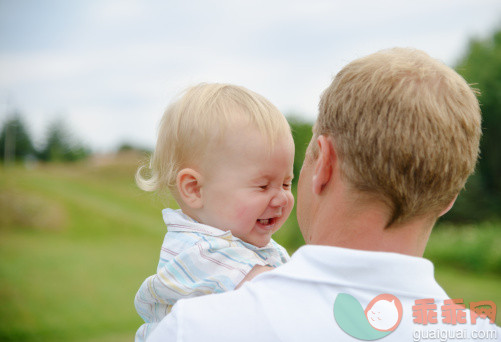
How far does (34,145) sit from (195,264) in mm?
19815

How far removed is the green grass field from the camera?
1220 centimetres

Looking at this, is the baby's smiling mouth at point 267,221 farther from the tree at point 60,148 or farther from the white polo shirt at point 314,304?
the tree at point 60,148

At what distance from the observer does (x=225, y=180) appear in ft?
7.14

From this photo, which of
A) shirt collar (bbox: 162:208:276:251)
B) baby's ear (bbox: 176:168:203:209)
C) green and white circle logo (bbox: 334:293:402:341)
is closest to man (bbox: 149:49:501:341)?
green and white circle logo (bbox: 334:293:402:341)

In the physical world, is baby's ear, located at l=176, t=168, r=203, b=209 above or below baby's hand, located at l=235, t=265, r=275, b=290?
above

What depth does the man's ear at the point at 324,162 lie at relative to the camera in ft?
5.38

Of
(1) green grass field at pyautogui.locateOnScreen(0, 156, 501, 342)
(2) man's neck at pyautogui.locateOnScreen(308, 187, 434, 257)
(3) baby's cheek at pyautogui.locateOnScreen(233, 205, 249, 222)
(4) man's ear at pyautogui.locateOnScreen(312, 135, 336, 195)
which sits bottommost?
(1) green grass field at pyautogui.locateOnScreen(0, 156, 501, 342)

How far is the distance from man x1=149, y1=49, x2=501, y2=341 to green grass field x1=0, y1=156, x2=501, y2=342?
34.4 ft

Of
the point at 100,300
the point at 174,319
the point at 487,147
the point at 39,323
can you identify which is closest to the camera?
the point at 174,319

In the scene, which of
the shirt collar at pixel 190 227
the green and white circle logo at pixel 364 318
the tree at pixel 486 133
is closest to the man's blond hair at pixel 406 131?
the green and white circle logo at pixel 364 318

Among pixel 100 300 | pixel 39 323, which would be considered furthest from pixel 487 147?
pixel 39 323

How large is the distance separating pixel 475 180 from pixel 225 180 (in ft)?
79.3

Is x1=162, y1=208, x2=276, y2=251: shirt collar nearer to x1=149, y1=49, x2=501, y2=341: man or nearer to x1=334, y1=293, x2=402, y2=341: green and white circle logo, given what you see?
x1=149, y1=49, x2=501, y2=341: man

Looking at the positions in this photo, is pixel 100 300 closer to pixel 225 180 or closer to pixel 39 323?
pixel 39 323
